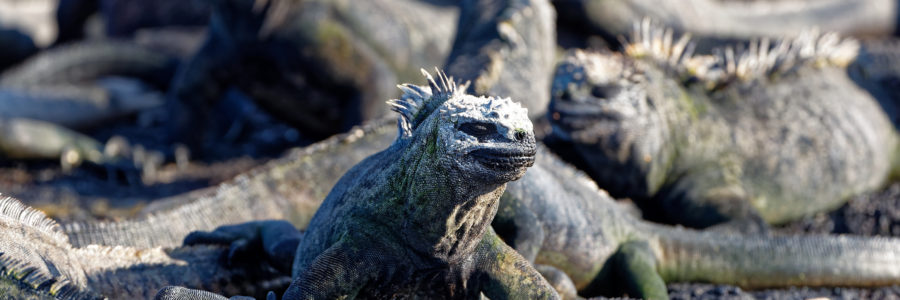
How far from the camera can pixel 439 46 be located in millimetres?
5969

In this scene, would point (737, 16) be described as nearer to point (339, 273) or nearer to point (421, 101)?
point (421, 101)

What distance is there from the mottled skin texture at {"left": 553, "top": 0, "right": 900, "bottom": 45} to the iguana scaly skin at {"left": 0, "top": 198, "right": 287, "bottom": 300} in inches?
144

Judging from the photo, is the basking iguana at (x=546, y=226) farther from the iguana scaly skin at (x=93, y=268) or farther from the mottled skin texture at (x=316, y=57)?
the mottled skin texture at (x=316, y=57)

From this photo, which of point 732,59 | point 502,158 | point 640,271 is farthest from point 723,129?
point 502,158

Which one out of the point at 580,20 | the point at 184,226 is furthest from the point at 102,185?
the point at 580,20

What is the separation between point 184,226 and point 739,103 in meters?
2.77

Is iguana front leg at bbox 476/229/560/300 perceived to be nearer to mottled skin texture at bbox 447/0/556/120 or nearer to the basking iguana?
the basking iguana

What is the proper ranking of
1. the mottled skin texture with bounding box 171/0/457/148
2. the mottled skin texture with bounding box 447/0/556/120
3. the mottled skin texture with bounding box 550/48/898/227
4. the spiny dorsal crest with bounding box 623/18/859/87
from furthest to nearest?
the mottled skin texture with bounding box 171/0/457/148 → the spiny dorsal crest with bounding box 623/18/859/87 → the mottled skin texture with bounding box 550/48/898/227 → the mottled skin texture with bounding box 447/0/556/120

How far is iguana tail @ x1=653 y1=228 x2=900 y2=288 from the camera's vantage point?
11.8ft

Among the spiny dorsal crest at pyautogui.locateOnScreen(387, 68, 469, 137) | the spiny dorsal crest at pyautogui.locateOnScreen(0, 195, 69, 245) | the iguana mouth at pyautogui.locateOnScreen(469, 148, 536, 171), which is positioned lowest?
the spiny dorsal crest at pyautogui.locateOnScreen(0, 195, 69, 245)

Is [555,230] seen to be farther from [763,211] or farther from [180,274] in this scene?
[763,211]

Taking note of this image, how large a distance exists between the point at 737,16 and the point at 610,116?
12.0 feet

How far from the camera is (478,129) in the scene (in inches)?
82.8

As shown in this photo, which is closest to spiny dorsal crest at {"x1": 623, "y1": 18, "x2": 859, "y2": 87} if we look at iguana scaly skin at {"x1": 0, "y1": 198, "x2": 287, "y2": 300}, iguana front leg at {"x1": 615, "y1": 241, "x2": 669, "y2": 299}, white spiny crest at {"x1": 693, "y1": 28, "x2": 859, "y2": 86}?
white spiny crest at {"x1": 693, "y1": 28, "x2": 859, "y2": 86}
